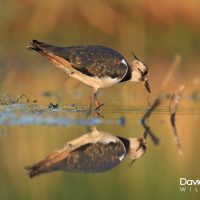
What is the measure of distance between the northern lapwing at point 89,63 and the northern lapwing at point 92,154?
1856mm

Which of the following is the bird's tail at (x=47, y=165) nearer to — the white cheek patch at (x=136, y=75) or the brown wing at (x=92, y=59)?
the brown wing at (x=92, y=59)

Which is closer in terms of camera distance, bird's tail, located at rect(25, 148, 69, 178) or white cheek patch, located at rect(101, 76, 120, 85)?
bird's tail, located at rect(25, 148, 69, 178)

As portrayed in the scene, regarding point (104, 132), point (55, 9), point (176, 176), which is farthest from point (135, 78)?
point (55, 9)

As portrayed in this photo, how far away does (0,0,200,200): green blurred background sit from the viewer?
18.8 feet

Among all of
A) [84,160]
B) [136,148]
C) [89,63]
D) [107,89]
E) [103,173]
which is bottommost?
[103,173]

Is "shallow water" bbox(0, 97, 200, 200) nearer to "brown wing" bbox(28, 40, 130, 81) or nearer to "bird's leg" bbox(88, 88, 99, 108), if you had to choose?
"bird's leg" bbox(88, 88, 99, 108)

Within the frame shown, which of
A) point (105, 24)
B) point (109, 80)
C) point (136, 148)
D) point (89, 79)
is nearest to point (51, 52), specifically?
point (89, 79)

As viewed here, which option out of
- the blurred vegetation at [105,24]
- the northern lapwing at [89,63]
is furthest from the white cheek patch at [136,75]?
the blurred vegetation at [105,24]

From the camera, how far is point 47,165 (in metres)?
5.95

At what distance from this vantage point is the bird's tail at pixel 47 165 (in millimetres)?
5867

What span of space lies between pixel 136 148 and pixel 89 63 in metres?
2.59

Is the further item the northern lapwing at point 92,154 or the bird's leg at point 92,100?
the bird's leg at point 92,100

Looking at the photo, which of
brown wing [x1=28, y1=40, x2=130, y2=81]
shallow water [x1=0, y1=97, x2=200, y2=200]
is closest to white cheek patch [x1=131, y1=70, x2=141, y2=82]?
brown wing [x1=28, y1=40, x2=130, y2=81]

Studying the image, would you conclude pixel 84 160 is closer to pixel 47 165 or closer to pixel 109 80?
pixel 47 165
